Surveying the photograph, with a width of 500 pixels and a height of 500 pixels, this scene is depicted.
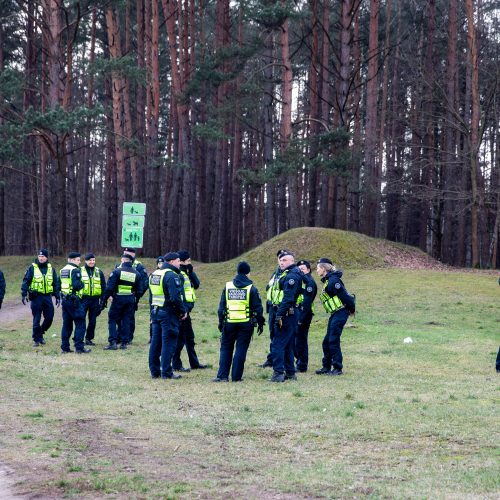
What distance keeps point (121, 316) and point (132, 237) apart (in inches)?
241

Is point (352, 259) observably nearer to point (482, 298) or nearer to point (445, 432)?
point (482, 298)

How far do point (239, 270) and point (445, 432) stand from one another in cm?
469

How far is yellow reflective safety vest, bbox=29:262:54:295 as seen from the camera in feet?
58.3

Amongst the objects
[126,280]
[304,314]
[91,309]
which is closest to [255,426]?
[304,314]

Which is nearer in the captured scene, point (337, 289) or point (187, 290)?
point (337, 289)

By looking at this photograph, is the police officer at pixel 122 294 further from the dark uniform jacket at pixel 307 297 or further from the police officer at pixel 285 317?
the police officer at pixel 285 317

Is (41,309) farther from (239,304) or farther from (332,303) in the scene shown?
(332,303)

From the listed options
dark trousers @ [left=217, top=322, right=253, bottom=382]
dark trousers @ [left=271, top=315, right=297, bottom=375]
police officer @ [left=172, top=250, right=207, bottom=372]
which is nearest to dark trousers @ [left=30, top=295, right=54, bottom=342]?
police officer @ [left=172, top=250, right=207, bottom=372]

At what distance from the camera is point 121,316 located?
17.8 meters

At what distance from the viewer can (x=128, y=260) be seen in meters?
17.5

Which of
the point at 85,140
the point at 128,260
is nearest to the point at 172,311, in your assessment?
the point at 128,260

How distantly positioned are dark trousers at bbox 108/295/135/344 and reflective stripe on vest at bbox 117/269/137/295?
0.32 ft

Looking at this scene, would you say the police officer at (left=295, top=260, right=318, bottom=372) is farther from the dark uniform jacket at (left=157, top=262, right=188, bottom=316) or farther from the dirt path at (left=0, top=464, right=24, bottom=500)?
the dirt path at (left=0, top=464, right=24, bottom=500)

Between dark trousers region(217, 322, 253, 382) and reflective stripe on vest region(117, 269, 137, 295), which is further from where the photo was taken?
reflective stripe on vest region(117, 269, 137, 295)
